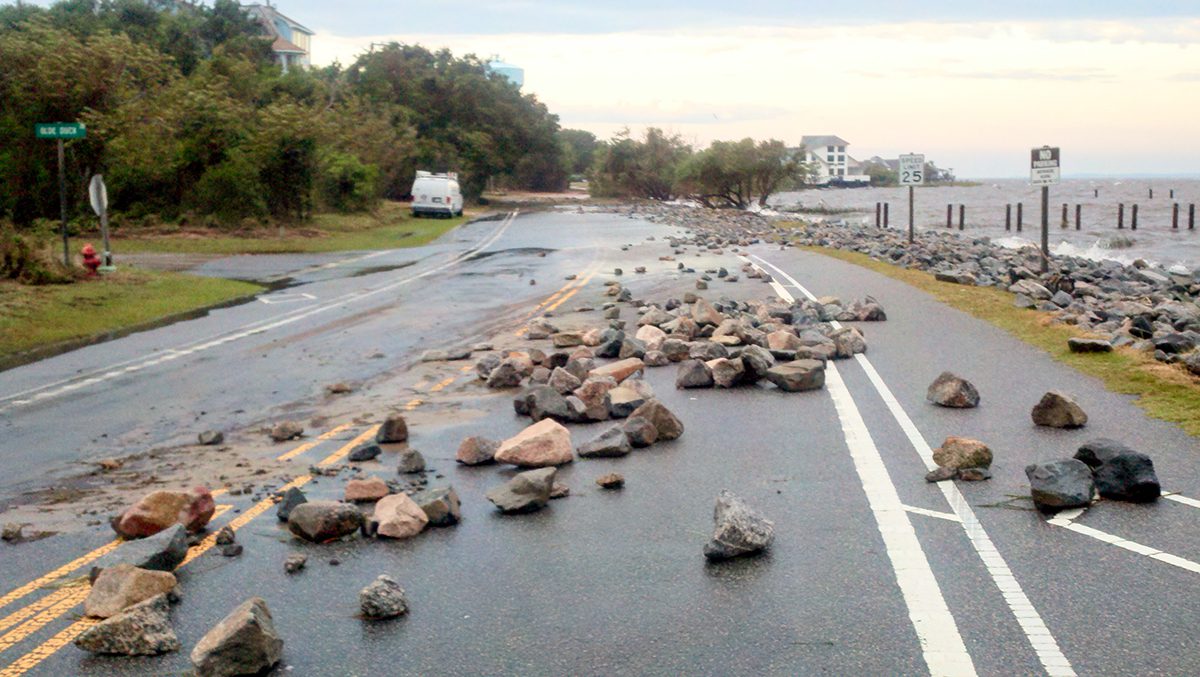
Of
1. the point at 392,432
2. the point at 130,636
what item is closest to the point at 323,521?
the point at 130,636

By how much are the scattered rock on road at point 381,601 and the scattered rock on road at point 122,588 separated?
1034mm

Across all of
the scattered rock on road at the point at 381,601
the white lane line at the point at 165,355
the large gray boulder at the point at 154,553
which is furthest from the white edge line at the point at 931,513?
the white lane line at the point at 165,355

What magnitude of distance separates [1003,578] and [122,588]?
171 inches

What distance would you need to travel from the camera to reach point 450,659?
5.15 meters

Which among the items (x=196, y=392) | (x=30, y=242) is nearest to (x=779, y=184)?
(x=30, y=242)

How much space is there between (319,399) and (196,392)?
5.30ft

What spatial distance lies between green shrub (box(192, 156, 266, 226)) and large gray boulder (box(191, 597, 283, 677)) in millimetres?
38517

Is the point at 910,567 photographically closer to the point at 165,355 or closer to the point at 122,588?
the point at 122,588

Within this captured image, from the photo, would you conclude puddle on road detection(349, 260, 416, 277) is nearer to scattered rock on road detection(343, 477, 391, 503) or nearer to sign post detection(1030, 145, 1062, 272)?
sign post detection(1030, 145, 1062, 272)

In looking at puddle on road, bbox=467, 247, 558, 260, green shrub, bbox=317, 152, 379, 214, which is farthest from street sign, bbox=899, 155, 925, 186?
green shrub, bbox=317, 152, 379, 214

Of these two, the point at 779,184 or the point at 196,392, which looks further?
the point at 779,184

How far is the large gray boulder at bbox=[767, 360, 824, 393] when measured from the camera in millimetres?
11609

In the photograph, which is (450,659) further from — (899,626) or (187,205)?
(187,205)

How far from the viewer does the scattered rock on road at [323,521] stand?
6.94 metres
